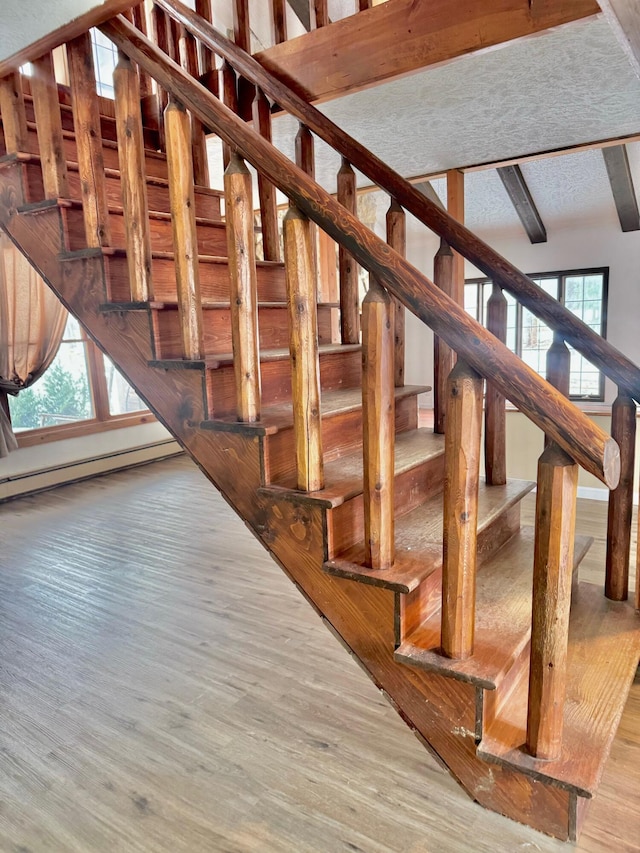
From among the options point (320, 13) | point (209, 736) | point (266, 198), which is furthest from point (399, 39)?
point (209, 736)

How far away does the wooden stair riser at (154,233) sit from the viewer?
2002 millimetres

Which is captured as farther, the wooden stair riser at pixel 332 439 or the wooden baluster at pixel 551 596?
the wooden stair riser at pixel 332 439

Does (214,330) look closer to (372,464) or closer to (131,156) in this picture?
(131,156)

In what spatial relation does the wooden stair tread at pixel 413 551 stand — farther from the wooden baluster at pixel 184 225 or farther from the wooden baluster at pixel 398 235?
the wooden baluster at pixel 184 225

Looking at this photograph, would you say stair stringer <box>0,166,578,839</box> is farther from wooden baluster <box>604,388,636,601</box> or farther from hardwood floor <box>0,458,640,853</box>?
wooden baluster <box>604,388,636,601</box>

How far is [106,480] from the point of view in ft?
17.0

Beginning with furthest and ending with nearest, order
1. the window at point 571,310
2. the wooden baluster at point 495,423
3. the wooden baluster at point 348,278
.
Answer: the window at point 571,310, the wooden baluster at point 348,278, the wooden baluster at point 495,423

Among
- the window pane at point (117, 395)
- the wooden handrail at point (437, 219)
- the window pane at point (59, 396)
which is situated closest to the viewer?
the wooden handrail at point (437, 219)

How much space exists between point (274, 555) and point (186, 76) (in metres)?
1.38

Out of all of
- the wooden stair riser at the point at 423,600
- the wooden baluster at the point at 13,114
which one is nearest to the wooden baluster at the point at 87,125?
the wooden baluster at the point at 13,114

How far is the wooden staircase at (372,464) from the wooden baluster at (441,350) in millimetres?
126

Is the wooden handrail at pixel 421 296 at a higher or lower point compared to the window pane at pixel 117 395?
higher

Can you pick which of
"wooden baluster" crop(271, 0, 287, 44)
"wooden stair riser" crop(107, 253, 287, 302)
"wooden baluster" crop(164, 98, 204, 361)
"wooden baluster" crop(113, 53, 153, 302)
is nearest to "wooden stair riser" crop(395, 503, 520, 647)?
"wooden baluster" crop(164, 98, 204, 361)

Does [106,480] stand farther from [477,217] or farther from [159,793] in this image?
[477,217]
